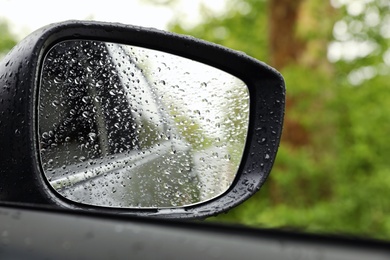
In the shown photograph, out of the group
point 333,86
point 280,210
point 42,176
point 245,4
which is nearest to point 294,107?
point 333,86

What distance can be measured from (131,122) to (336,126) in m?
8.54

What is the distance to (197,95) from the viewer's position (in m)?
1.92

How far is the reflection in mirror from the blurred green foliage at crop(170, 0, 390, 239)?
22.7ft

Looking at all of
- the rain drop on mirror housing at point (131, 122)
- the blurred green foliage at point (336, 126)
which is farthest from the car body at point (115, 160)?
the blurred green foliage at point (336, 126)

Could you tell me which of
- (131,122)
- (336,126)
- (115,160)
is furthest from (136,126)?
(336,126)

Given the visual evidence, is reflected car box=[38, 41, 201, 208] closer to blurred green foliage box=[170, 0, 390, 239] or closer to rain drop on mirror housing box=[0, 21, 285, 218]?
rain drop on mirror housing box=[0, 21, 285, 218]

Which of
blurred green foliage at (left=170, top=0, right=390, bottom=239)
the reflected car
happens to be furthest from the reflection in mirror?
blurred green foliage at (left=170, top=0, right=390, bottom=239)

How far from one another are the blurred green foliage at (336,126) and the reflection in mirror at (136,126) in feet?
22.7

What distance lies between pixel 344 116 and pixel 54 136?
29.3 ft

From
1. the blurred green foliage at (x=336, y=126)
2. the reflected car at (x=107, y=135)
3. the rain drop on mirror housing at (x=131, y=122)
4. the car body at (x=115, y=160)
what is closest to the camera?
the car body at (x=115, y=160)

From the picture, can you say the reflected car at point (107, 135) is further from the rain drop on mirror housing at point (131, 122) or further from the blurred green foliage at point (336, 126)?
the blurred green foliage at point (336, 126)

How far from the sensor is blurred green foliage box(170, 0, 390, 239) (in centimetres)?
912

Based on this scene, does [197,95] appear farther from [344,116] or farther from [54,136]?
[344,116]

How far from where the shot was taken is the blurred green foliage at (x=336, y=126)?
9.12 meters
